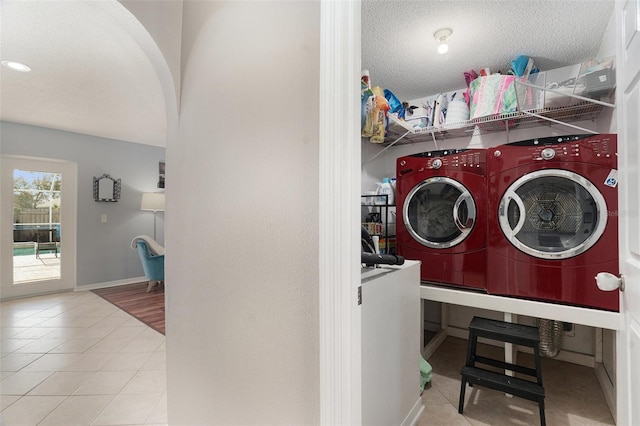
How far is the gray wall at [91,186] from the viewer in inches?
163

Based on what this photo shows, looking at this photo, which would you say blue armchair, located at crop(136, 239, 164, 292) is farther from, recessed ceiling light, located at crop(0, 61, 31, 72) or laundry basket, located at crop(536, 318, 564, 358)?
laundry basket, located at crop(536, 318, 564, 358)

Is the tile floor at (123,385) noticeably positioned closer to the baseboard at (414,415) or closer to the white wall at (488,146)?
the baseboard at (414,415)

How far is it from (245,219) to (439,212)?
1640mm

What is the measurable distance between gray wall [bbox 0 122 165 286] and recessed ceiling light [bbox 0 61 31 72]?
6.52 feet

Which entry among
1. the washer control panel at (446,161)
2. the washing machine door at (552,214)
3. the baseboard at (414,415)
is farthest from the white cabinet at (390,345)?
the washer control panel at (446,161)

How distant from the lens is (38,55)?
2.37 m

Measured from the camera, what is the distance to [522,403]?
1827mm

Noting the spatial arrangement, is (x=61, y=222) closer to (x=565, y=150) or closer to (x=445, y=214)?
(x=445, y=214)

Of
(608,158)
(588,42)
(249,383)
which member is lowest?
(249,383)

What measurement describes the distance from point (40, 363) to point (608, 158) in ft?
13.2

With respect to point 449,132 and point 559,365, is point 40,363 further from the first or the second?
point 559,365

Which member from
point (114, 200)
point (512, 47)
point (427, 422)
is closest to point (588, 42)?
point (512, 47)

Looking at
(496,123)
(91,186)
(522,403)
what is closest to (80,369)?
(522,403)

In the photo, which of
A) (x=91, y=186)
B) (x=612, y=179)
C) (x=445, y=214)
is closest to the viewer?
(x=612, y=179)
